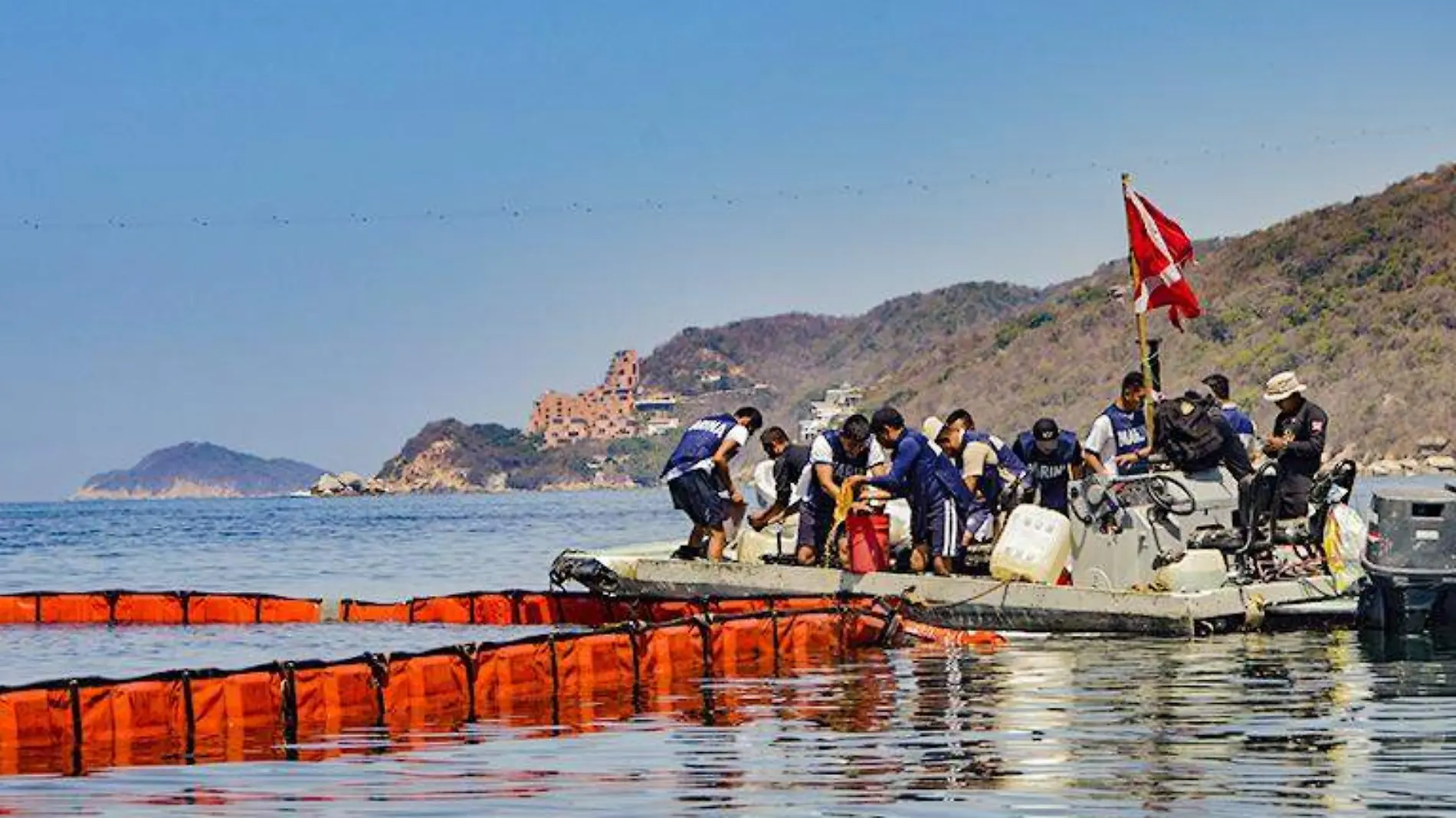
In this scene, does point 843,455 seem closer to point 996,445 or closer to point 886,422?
point 886,422

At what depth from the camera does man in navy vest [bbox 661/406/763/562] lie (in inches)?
926

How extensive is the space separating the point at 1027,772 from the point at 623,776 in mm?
2350

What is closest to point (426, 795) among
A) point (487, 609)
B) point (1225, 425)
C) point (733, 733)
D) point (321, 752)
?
point (321, 752)

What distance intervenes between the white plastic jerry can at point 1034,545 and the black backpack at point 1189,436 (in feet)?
3.92

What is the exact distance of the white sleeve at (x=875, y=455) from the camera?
72.4ft

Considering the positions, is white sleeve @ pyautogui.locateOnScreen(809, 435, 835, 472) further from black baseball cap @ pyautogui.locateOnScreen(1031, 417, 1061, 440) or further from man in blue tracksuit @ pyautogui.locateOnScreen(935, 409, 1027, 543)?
black baseball cap @ pyautogui.locateOnScreen(1031, 417, 1061, 440)

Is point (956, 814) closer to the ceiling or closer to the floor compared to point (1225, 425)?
closer to the floor

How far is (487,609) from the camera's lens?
27031mm

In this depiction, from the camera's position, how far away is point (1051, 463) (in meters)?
23.0

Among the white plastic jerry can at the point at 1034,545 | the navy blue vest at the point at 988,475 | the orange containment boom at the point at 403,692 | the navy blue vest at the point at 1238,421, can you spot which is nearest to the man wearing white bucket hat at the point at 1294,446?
the navy blue vest at the point at 1238,421

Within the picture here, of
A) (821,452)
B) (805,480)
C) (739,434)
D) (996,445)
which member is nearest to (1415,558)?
(996,445)

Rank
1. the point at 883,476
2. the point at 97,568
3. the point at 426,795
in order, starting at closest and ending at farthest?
the point at 426,795 → the point at 883,476 → the point at 97,568

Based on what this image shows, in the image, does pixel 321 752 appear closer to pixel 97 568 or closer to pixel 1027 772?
pixel 1027 772

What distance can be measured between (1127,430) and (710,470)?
13.7 ft
